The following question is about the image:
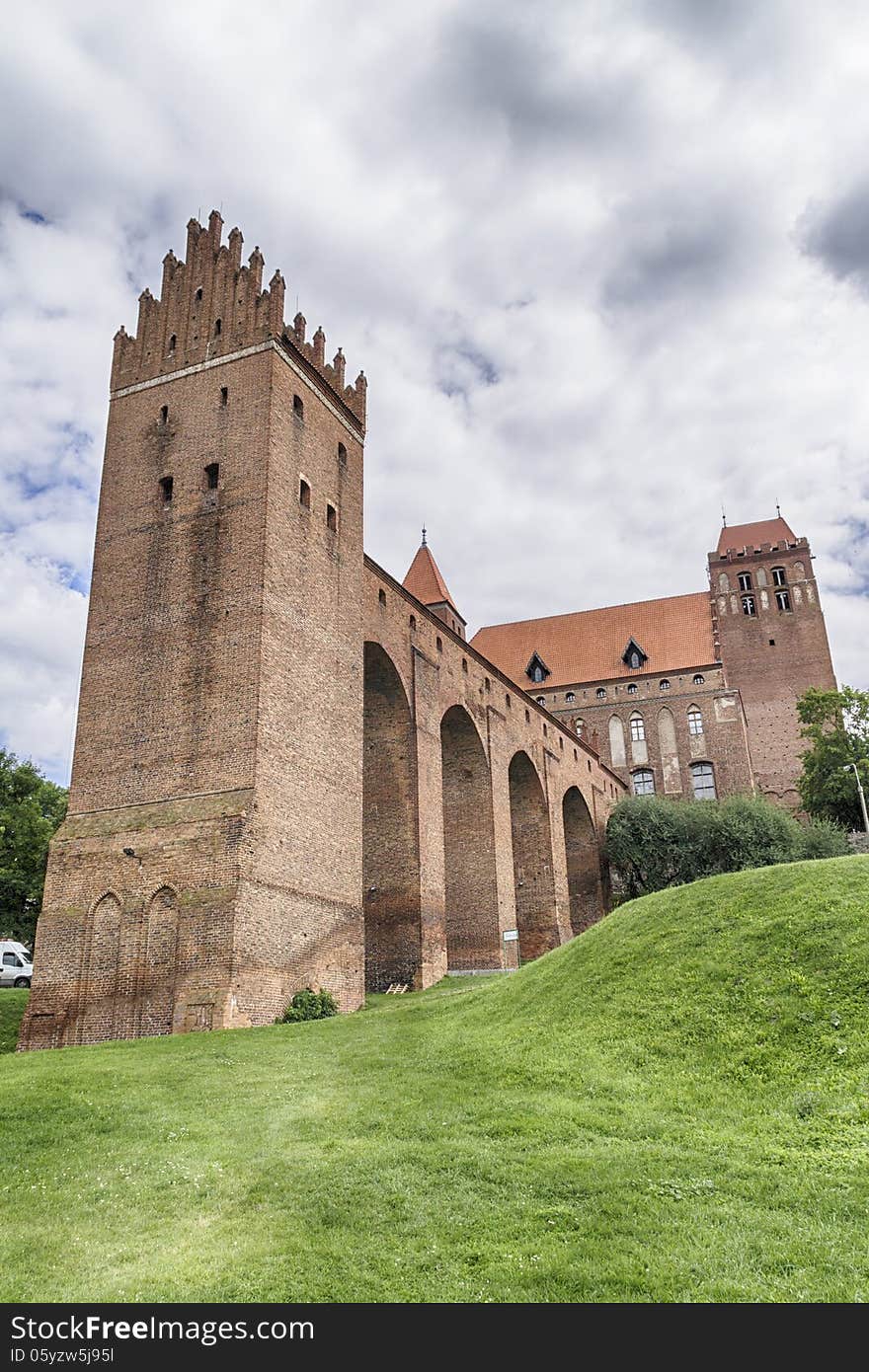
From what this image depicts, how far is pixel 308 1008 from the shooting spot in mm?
18266

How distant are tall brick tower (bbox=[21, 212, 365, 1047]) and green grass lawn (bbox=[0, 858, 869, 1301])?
128 inches

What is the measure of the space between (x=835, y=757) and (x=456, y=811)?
20336 millimetres

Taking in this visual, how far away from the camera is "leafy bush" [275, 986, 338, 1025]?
18.0 m

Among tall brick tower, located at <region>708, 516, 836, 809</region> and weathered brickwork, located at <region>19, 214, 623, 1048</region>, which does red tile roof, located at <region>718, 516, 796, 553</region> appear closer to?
tall brick tower, located at <region>708, 516, 836, 809</region>

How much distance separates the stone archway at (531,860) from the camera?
37.6 m

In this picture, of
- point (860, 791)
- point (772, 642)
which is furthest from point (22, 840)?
point (772, 642)

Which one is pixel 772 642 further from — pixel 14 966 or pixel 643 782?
pixel 14 966

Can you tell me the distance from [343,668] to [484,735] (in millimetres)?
11009

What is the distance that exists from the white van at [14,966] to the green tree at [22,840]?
97.8 inches

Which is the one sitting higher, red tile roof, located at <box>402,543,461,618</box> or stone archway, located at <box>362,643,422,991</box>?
red tile roof, located at <box>402,543,461,618</box>

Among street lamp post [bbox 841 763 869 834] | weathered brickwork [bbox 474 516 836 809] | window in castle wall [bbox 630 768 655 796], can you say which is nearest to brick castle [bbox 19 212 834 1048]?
street lamp post [bbox 841 763 869 834]

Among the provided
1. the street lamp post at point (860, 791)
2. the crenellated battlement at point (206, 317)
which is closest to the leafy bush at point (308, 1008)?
the crenellated battlement at point (206, 317)
